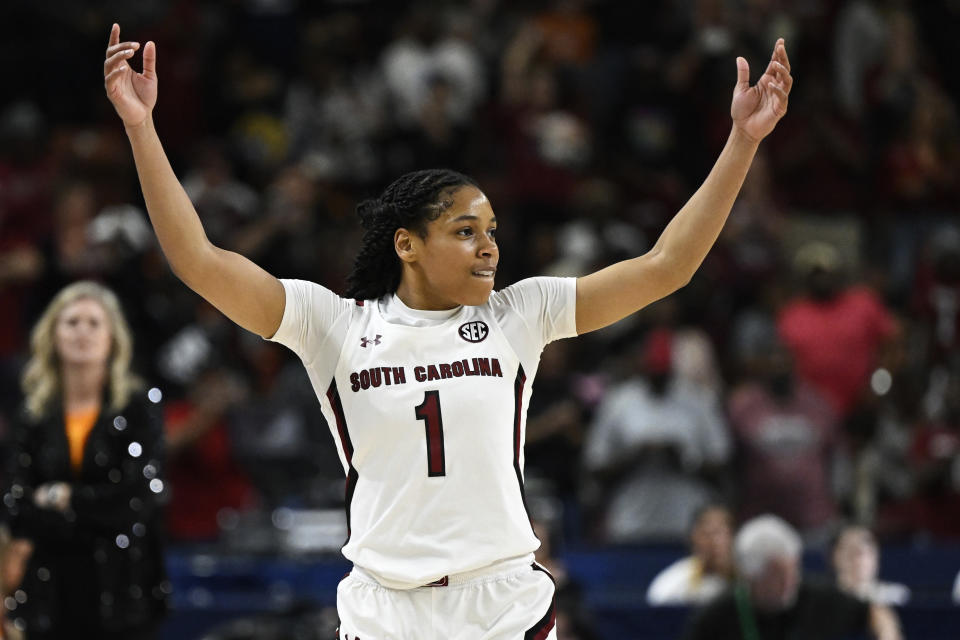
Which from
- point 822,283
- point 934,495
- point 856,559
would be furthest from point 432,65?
point 856,559

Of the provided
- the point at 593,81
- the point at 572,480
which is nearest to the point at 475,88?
the point at 593,81

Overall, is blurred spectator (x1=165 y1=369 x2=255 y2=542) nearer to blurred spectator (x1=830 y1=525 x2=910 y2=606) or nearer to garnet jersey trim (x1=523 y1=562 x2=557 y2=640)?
blurred spectator (x1=830 y1=525 x2=910 y2=606)

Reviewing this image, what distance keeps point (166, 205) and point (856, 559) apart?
17.7ft

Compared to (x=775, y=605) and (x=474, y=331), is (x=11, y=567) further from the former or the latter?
(x=775, y=605)

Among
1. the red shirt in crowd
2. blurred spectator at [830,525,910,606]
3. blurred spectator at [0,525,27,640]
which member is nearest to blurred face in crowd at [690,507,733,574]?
blurred spectator at [830,525,910,606]

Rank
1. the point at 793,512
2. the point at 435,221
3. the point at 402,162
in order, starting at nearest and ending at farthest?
1. the point at 435,221
2. the point at 793,512
3. the point at 402,162

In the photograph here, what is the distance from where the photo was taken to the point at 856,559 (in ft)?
26.5

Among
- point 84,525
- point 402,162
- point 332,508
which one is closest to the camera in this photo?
point 84,525

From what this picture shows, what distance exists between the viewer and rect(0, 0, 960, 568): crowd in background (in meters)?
9.93

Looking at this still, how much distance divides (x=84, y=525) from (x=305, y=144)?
7498 mm

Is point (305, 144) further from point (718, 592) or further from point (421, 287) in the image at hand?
point (421, 287)

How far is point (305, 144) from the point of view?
13133 mm

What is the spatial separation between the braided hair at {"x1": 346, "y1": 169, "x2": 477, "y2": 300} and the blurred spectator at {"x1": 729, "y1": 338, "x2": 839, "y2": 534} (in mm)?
5874

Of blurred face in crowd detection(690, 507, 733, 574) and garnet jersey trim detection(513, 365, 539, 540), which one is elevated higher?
garnet jersey trim detection(513, 365, 539, 540)
